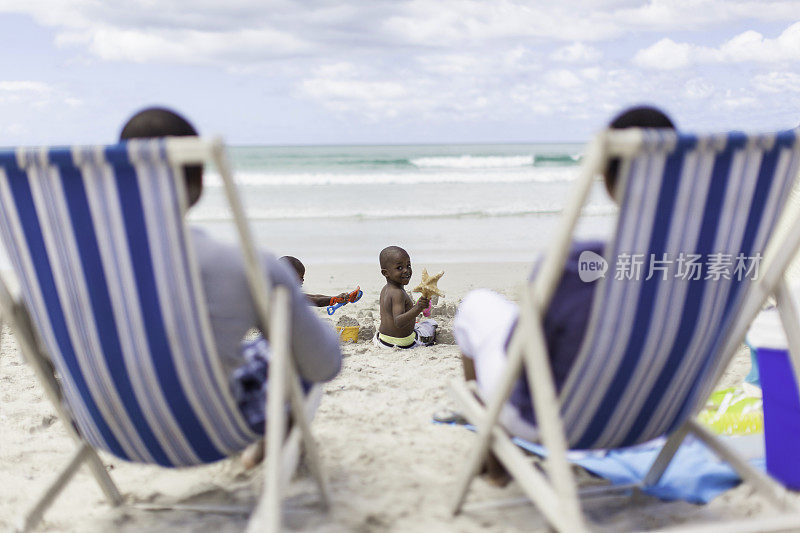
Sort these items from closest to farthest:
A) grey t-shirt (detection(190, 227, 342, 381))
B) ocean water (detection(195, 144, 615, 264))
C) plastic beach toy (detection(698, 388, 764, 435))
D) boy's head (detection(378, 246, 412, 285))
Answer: grey t-shirt (detection(190, 227, 342, 381)), plastic beach toy (detection(698, 388, 764, 435)), boy's head (detection(378, 246, 412, 285)), ocean water (detection(195, 144, 615, 264))

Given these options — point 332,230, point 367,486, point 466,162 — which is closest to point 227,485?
point 367,486

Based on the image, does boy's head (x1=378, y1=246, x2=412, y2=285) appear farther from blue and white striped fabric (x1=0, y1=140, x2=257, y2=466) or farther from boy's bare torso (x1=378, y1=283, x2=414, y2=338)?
blue and white striped fabric (x1=0, y1=140, x2=257, y2=466)

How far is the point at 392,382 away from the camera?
347cm

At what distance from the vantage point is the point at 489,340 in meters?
2.05

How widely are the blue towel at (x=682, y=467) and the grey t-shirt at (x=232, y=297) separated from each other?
44.0 inches

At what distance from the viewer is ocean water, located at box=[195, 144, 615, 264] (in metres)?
8.41

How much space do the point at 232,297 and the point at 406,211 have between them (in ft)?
35.3

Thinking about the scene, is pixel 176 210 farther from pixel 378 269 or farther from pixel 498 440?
pixel 378 269

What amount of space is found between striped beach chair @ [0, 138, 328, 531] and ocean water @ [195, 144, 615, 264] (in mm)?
5619

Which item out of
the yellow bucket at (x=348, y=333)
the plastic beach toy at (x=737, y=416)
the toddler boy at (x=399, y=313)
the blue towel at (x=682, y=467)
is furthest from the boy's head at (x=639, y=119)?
the yellow bucket at (x=348, y=333)

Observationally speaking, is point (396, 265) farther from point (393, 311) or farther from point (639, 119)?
point (639, 119)

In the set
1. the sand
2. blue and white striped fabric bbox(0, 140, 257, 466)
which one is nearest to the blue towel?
the sand

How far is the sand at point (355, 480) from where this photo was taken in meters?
2.09

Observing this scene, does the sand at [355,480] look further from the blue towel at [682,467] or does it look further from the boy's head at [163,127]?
the boy's head at [163,127]
